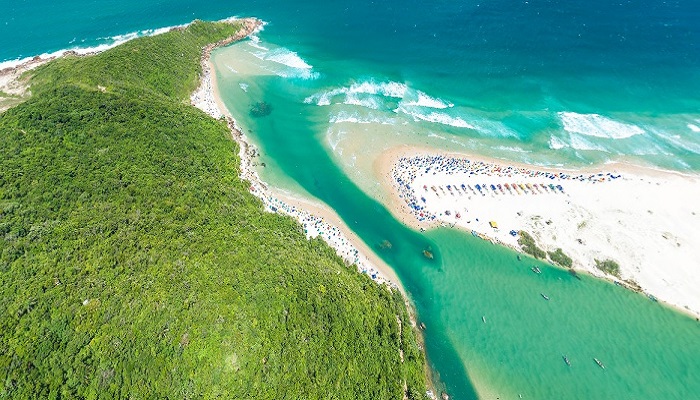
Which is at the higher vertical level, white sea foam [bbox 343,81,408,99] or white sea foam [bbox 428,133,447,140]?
white sea foam [bbox 343,81,408,99]

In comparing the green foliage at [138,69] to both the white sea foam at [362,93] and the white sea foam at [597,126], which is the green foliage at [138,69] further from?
the white sea foam at [597,126]

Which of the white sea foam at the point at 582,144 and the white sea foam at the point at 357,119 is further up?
the white sea foam at the point at 582,144

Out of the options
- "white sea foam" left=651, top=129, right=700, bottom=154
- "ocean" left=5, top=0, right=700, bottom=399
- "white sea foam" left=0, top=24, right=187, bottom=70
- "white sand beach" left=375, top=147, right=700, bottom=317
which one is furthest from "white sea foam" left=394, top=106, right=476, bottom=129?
"white sea foam" left=0, top=24, right=187, bottom=70

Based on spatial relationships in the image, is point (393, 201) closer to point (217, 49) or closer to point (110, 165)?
point (110, 165)

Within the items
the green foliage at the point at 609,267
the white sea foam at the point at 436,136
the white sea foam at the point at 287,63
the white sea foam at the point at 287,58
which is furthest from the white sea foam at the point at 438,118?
the green foliage at the point at 609,267

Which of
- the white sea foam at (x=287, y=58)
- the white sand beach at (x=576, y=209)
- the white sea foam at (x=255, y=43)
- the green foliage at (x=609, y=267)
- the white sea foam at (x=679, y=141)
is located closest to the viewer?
the green foliage at (x=609, y=267)

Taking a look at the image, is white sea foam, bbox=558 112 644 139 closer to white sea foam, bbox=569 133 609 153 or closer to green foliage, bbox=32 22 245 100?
white sea foam, bbox=569 133 609 153
